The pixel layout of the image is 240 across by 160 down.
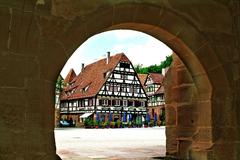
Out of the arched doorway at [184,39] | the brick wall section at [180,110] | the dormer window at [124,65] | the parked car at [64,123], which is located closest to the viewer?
the arched doorway at [184,39]

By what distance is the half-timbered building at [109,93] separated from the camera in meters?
42.7

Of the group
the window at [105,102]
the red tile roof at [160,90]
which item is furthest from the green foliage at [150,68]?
the window at [105,102]

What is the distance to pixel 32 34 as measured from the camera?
11.0 ft

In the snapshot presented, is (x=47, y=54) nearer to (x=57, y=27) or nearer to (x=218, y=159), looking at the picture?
(x=57, y=27)

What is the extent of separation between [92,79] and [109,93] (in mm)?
3801

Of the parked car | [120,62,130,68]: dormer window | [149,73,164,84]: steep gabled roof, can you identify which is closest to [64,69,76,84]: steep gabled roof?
the parked car

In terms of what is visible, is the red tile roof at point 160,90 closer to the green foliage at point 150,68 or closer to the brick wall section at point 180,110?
the green foliage at point 150,68

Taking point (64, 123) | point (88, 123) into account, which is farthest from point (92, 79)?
point (88, 123)

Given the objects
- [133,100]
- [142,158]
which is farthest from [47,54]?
[133,100]

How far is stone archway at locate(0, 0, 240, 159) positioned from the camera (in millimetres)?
3227

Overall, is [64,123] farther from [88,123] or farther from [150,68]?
[150,68]

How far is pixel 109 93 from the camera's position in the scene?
43.1 meters

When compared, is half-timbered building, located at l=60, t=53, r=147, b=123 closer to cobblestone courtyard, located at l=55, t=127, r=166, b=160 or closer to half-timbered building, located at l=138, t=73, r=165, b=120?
half-timbered building, located at l=138, t=73, r=165, b=120

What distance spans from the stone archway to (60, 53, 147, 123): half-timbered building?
37.8 meters
